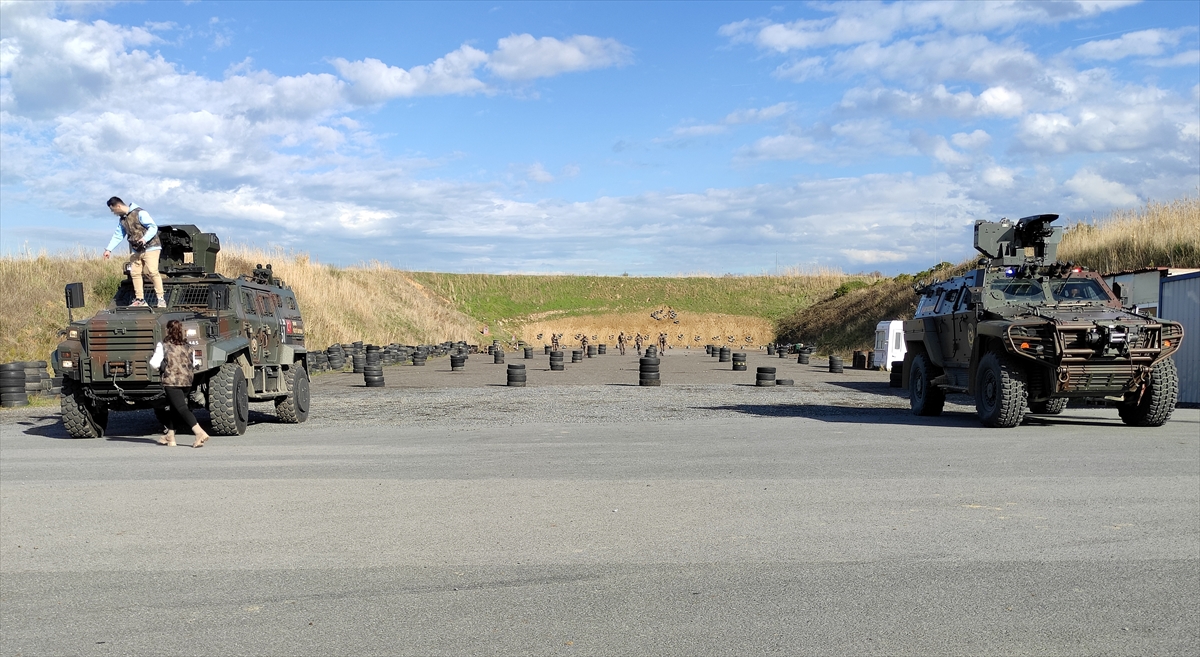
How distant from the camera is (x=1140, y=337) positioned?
555 inches

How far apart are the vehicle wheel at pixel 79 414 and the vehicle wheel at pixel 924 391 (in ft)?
47.0

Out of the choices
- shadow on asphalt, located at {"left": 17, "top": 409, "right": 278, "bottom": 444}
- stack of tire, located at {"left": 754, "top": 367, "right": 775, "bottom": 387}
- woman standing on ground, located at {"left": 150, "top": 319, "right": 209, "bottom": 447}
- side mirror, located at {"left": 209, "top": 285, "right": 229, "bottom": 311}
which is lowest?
shadow on asphalt, located at {"left": 17, "top": 409, "right": 278, "bottom": 444}

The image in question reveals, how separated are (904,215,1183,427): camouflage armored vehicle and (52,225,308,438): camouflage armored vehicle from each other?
11.9 meters

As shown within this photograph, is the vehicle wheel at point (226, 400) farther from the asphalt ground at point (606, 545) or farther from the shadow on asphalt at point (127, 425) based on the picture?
the shadow on asphalt at point (127, 425)

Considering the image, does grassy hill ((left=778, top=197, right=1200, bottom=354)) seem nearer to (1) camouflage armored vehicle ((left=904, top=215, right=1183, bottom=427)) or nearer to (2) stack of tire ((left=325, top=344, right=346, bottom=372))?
(1) camouflage armored vehicle ((left=904, top=215, right=1183, bottom=427))

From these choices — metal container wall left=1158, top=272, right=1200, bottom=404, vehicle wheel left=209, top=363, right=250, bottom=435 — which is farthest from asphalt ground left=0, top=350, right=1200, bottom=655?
metal container wall left=1158, top=272, right=1200, bottom=404

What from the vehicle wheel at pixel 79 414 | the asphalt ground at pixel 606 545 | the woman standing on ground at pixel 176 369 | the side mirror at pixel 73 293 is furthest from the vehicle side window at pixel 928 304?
the side mirror at pixel 73 293

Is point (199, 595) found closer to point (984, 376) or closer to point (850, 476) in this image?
point (850, 476)

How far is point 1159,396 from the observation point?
47.8 ft

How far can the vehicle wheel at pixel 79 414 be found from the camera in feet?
46.0

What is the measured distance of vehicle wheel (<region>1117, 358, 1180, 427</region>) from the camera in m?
14.5

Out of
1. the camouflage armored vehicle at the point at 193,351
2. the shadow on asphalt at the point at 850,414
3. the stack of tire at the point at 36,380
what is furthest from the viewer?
the stack of tire at the point at 36,380

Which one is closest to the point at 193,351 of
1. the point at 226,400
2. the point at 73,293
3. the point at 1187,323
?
the point at 226,400

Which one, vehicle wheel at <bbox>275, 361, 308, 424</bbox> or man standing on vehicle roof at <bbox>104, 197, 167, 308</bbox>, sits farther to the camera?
vehicle wheel at <bbox>275, 361, 308, 424</bbox>
